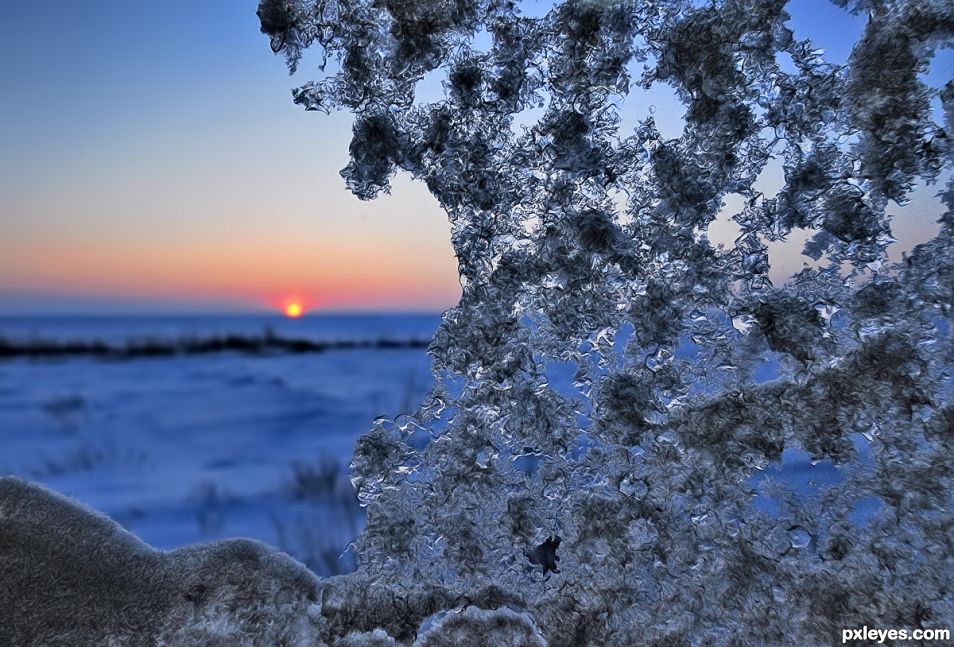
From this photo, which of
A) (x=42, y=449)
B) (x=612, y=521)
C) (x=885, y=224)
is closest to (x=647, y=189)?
(x=885, y=224)

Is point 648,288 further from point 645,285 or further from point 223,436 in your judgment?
point 223,436

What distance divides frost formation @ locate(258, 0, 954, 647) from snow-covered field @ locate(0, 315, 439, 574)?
0.18 m

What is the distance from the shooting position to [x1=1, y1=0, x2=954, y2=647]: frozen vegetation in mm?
939

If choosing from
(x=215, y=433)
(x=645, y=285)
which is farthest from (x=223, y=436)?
(x=645, y=285)

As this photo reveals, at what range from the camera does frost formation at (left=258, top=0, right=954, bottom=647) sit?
3.08 ft

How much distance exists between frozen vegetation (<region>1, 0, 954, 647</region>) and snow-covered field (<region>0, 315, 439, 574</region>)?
0.55 ft

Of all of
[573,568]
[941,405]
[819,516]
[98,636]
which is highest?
[941,405]

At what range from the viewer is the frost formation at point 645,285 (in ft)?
3.08

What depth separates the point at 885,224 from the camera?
993mm

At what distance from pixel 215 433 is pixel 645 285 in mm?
1173

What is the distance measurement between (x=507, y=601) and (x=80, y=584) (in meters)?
0.60

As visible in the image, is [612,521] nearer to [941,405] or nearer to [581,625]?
[581,625]

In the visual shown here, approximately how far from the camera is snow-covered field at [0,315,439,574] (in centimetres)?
132

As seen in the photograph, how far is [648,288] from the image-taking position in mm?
1002
